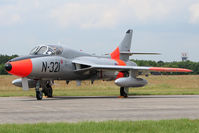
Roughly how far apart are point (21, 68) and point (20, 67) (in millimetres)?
91

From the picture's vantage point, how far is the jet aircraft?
858 inches

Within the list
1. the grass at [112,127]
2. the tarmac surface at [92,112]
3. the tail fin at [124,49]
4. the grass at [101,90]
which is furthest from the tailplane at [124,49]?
the grass at [112,127]

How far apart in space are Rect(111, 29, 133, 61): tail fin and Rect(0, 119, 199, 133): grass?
66.6ft

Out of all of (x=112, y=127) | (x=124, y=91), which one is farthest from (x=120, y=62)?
(x=112, y=127)


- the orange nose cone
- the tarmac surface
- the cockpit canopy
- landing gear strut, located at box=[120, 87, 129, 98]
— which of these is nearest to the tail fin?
landing gear strut, located at box=[120, 87, 129, 98]

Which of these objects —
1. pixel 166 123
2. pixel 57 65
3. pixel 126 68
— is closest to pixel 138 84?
pixel 126 68

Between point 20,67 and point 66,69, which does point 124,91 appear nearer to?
point 66,69

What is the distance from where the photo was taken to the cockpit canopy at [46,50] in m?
23.0

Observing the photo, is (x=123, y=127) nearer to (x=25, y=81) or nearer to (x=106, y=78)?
(x=25, y=81)

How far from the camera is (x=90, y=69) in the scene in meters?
25.7

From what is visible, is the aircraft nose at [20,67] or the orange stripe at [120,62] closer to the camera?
the aircraft nose at [20,67]

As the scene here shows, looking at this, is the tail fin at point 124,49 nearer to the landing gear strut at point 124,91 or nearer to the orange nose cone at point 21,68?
the landing gear strut at point 124,91

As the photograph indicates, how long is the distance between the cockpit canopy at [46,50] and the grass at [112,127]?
13.7 metres

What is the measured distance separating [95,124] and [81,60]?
16.1 metres
